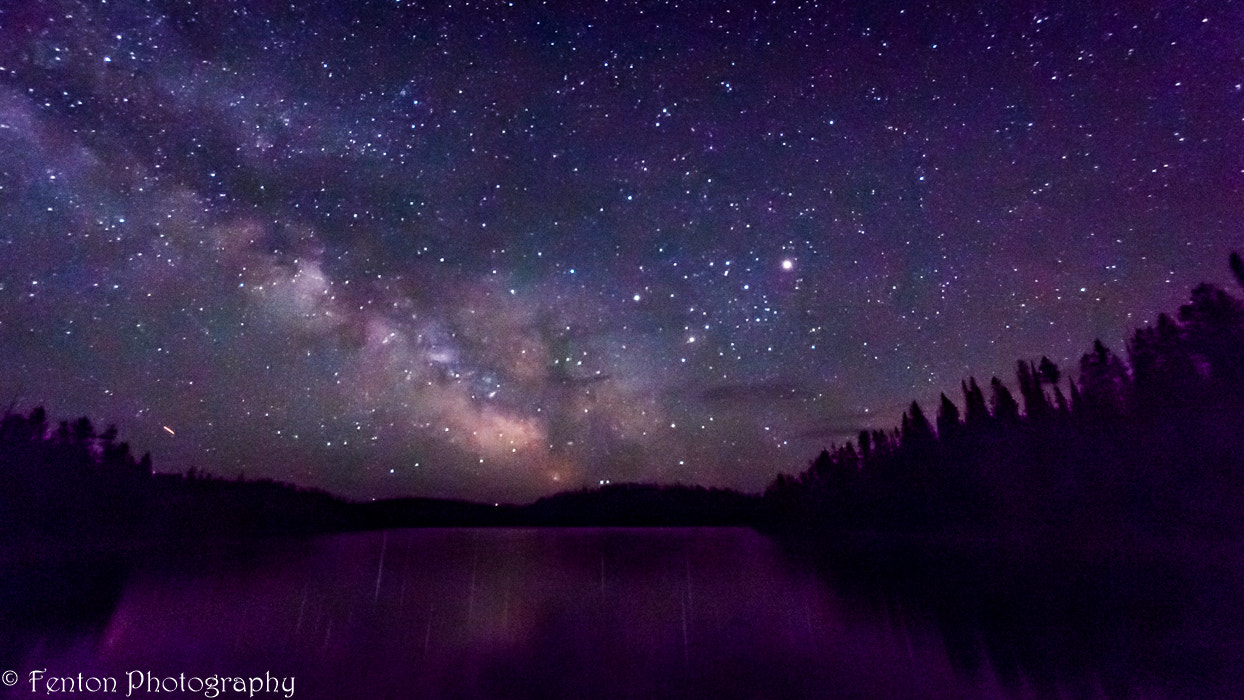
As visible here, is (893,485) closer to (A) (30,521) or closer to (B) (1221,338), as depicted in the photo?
(B) (1221,338)

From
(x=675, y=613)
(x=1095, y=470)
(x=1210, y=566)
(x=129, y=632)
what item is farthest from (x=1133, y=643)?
(x=1095, y=470)

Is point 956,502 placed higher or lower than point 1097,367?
lower

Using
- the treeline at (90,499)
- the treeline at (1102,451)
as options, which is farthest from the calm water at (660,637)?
the treeline at (90,499)

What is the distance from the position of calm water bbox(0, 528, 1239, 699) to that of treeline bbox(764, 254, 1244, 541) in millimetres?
21554

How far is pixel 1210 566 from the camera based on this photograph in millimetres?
25844

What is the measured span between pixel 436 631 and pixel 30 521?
67690 millimetres

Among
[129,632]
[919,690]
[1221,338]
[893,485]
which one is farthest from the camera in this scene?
[893,485]

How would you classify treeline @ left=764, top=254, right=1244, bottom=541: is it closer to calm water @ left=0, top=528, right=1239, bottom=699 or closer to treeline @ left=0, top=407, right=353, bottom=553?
calm water @ left=0, top=528, right=1239, bottom=699

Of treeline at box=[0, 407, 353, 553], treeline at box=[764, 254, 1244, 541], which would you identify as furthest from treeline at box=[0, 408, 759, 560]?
treeline at box=[764, 254, 1244, 541]

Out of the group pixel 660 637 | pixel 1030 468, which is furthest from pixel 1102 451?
pixel 660 637

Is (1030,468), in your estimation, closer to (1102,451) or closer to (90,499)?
(1102,451)

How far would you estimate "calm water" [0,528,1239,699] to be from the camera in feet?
34.4

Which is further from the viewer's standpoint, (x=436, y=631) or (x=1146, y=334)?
(x=1146, y=334)

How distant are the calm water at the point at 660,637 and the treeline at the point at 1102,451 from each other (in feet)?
70.7
